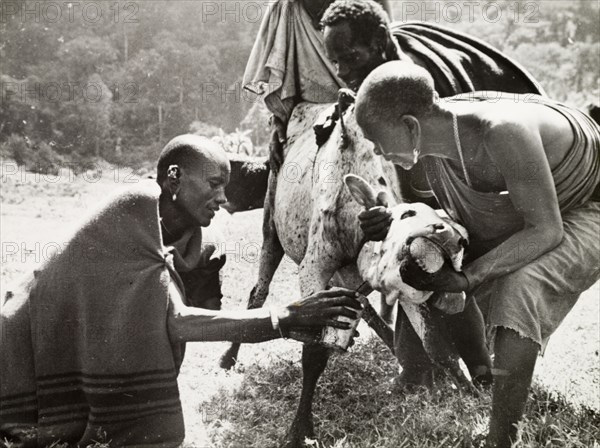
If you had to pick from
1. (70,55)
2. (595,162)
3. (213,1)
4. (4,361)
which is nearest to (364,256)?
(595,162)

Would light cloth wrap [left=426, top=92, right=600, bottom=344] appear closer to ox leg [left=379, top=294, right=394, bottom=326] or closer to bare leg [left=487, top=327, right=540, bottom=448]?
bare leg [left=487, top=327, right=540, bottom=448]

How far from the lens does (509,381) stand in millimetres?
3010

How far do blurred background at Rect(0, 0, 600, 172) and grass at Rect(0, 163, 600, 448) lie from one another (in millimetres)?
12923

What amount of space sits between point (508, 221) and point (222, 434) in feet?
6.45

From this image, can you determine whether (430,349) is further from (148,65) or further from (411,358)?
(148,65)

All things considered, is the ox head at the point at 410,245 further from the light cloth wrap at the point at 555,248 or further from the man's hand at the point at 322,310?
the light cloth wrap at the point at 555,248

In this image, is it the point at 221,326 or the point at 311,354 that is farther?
the point at 311,354

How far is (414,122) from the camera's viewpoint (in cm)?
292

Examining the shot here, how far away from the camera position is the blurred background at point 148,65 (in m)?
20.6

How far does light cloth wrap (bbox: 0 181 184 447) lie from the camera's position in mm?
3262

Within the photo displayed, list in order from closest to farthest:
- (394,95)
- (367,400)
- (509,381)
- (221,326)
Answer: (394,95), (509,381), (221,326), (367,400)

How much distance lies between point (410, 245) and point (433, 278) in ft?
0.56

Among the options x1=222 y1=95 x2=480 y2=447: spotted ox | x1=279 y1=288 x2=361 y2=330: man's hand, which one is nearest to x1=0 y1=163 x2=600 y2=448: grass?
x1=222 y1=95 x2=480 y2=447: spotted ox

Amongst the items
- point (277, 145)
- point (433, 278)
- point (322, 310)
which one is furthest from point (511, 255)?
point (277, 145)
